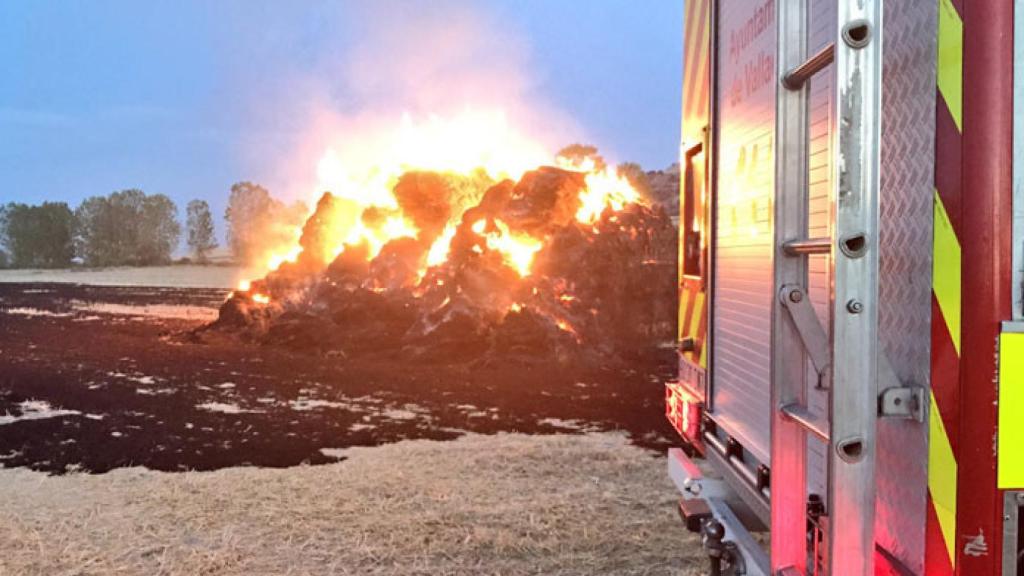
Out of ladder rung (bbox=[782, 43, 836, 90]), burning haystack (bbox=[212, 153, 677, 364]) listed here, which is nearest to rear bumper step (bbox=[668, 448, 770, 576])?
ladder rung (bbox=[782, 43, 836, 90])

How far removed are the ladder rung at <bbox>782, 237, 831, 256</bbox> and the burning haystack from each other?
555 inches

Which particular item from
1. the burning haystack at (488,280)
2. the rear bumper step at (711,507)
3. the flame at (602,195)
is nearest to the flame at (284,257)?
the burning haystack at (488,280)

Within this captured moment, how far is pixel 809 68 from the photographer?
220 centimetres

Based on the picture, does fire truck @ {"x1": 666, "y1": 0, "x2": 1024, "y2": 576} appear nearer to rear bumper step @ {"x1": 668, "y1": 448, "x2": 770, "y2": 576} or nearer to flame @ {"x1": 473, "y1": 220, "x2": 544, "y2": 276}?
rear bumper step @ {"x1": 668, "y1": 448, "x2": 770, "y2": 576}

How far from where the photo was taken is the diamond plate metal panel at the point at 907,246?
2.31 m

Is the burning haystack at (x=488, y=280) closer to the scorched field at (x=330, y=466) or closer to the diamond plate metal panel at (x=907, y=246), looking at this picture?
the scorched field at (x=330, y=466)

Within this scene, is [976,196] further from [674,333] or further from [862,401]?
[674,333]

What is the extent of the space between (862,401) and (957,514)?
Answer: 583mm

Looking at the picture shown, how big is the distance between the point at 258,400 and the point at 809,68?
11.8m

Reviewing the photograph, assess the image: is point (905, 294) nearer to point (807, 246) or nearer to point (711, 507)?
point (807, 246)

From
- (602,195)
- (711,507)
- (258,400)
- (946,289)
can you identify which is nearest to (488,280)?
(602,195)

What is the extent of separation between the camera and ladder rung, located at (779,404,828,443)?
2.06 m

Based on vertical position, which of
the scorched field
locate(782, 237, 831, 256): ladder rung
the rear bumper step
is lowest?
the scorched field

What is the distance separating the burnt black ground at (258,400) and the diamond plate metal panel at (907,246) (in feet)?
22.4
